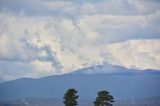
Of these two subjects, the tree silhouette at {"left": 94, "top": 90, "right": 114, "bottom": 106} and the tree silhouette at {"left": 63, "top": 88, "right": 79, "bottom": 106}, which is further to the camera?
the tree silhouette at {"left": 63, "top": 88, "right": 79, "bottom": 106}

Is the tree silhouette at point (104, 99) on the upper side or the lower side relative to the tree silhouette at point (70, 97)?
lower

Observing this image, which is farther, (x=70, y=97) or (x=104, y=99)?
(x=70, y=97)

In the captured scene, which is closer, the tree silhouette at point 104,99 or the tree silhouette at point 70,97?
the tree silhouette at point 104,99

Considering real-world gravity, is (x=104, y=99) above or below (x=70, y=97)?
below

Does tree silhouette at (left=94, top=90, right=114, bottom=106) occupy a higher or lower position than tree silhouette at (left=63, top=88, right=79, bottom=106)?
lower

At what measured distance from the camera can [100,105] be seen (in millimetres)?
93562

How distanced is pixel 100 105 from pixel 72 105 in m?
4.97

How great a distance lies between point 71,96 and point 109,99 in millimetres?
6502

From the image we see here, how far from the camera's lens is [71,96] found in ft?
318

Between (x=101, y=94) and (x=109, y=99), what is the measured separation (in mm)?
1282

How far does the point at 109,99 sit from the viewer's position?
93.1 m

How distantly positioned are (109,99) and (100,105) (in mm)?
1543
